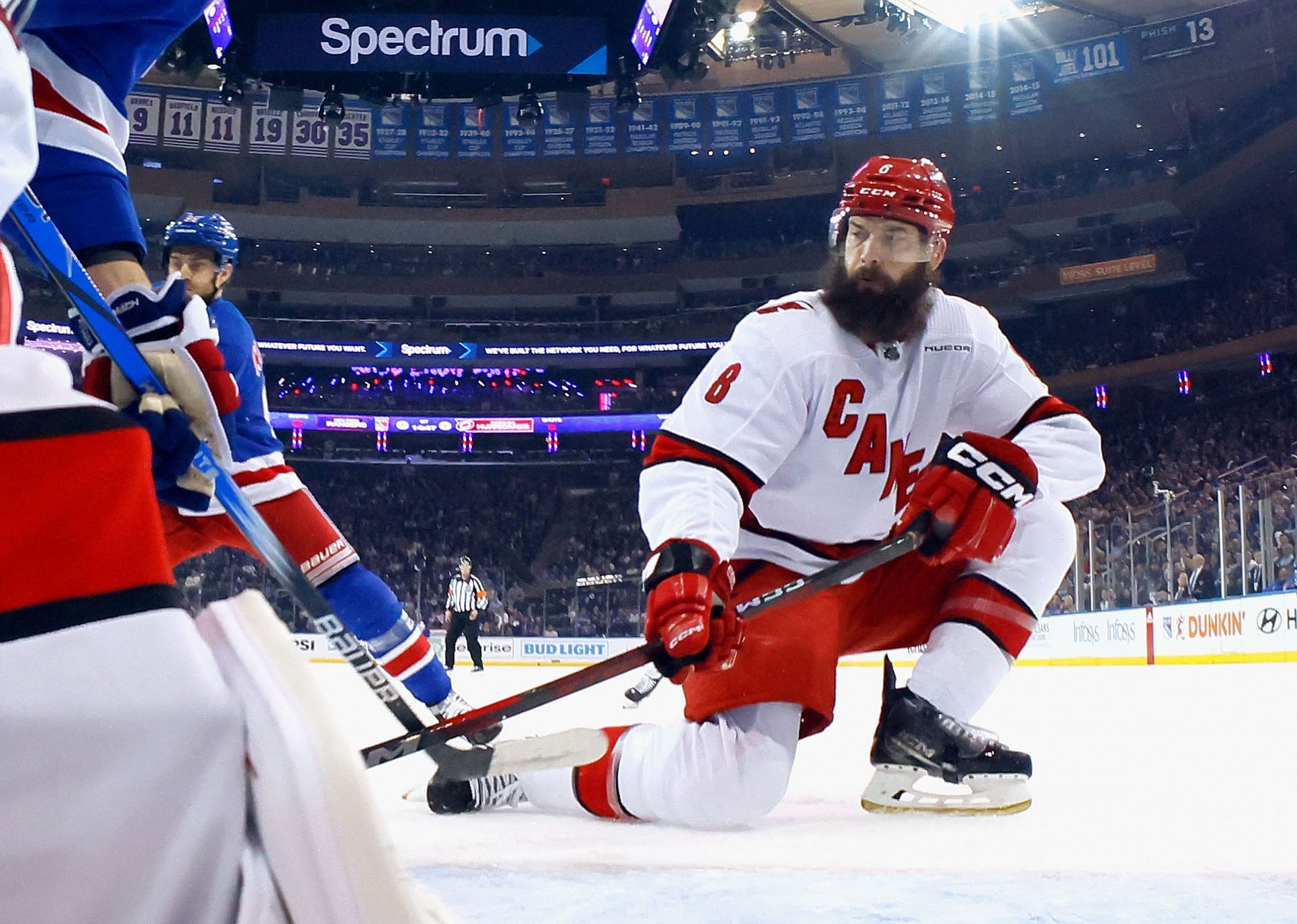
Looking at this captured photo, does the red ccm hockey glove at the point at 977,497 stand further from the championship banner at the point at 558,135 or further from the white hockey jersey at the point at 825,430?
the championship banner at the point at 558,135

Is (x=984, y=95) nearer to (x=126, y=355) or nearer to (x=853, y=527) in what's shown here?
(x=853, y=527)

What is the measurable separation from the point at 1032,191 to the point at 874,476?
733 inches

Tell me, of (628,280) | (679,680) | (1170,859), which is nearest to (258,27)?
(679,680)

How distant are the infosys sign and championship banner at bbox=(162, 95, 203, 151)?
13774 mm

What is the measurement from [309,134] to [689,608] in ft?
66.0

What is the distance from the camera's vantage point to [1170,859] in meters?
1.40

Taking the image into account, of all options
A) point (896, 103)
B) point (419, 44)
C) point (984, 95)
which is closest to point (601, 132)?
point (896, 103)

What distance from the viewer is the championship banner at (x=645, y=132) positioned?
65.7ft

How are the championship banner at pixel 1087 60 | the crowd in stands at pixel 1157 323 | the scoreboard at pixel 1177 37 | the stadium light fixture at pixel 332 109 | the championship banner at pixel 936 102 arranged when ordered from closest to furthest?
1. the stadium light fixture at pixel 332 109
2. the crowd in stands at pixel 1157 323
3. the scoreboard at pixel 1177 37
4. the championship banner at pixel 1087 60
5. the championship banner at pixel 936 102

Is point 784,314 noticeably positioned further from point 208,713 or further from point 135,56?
point 208,713

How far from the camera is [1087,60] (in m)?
17.3

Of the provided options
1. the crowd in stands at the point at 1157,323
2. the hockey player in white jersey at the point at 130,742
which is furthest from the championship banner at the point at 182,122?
the hockey player in white jersey at the point at 130,742

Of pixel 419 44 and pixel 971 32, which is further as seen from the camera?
pixel 971 32

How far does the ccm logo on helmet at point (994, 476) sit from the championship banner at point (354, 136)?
1959 centimetres
